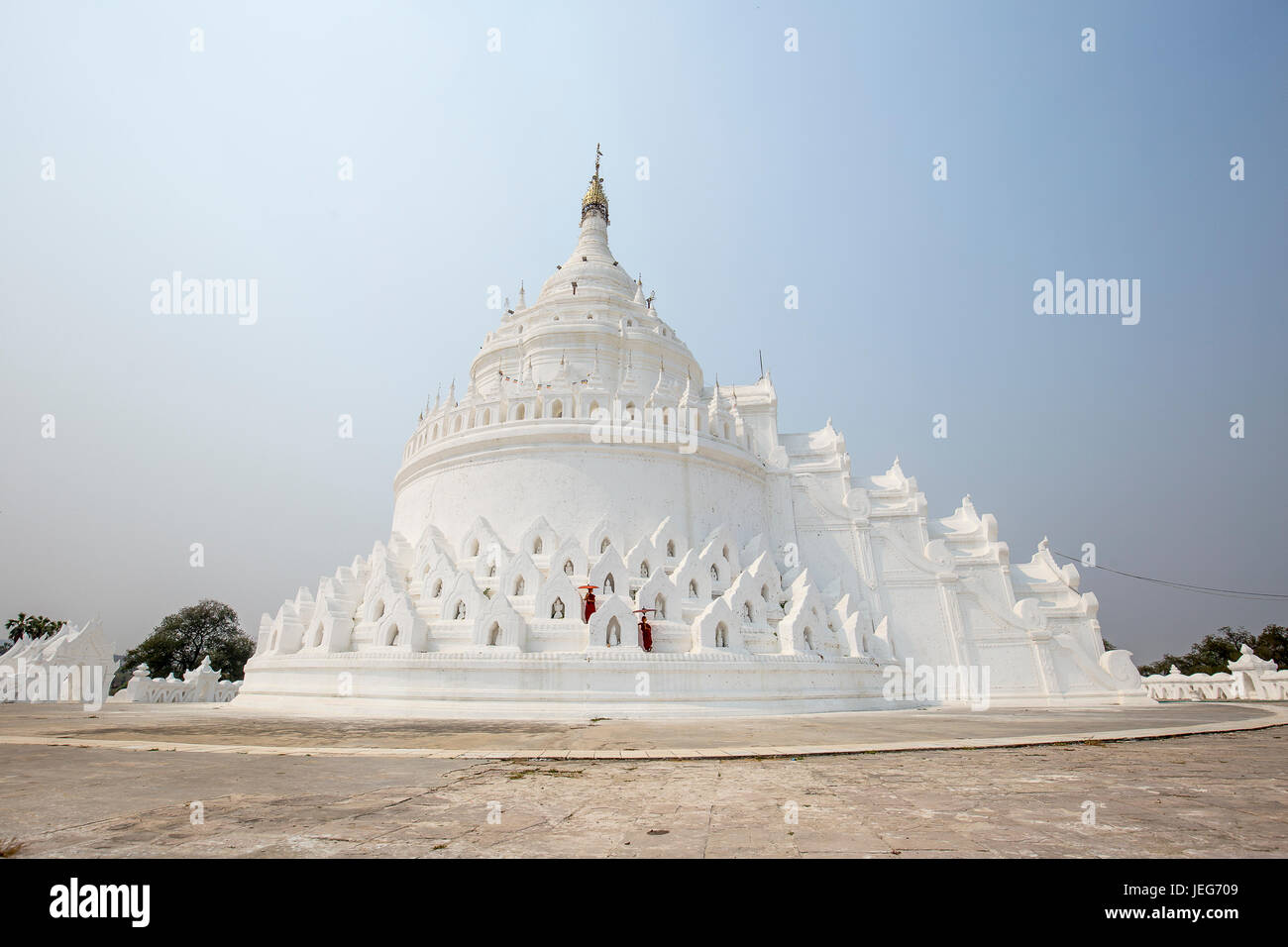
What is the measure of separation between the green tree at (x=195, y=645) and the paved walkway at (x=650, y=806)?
64961 millimetres

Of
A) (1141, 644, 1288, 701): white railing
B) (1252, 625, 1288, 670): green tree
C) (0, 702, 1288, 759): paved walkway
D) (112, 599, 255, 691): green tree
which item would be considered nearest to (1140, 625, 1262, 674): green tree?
(1252, 625, 1288, 670): green tree

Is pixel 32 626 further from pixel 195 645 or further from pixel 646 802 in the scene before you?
pixel 646 802

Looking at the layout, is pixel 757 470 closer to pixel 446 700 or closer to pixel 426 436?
pixel 426 436

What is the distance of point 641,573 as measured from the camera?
2439cm

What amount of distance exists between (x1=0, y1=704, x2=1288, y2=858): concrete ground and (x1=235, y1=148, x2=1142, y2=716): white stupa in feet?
36.7

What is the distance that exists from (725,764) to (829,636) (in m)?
18.1

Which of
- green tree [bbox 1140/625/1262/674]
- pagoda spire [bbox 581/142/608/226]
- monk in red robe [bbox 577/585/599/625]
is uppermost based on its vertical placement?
pagoda spire [bbox 581/142/608/226]

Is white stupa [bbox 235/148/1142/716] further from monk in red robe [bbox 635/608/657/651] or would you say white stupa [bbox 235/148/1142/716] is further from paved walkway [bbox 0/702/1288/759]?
paved walkway [bbox 0/702/1288/759]

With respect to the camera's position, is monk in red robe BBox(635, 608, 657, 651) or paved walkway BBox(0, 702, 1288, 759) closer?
paved walkway BBox(0, 702, 1288, 759)

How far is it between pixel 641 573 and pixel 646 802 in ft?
63.2

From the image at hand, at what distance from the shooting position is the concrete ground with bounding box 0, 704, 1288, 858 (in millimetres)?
3668

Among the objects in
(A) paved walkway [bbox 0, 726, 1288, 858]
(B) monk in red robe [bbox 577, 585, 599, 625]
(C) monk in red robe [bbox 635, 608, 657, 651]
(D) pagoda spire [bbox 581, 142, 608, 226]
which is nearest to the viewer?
(A) paved walkway [bbox 0, 726, 1288, 858]
